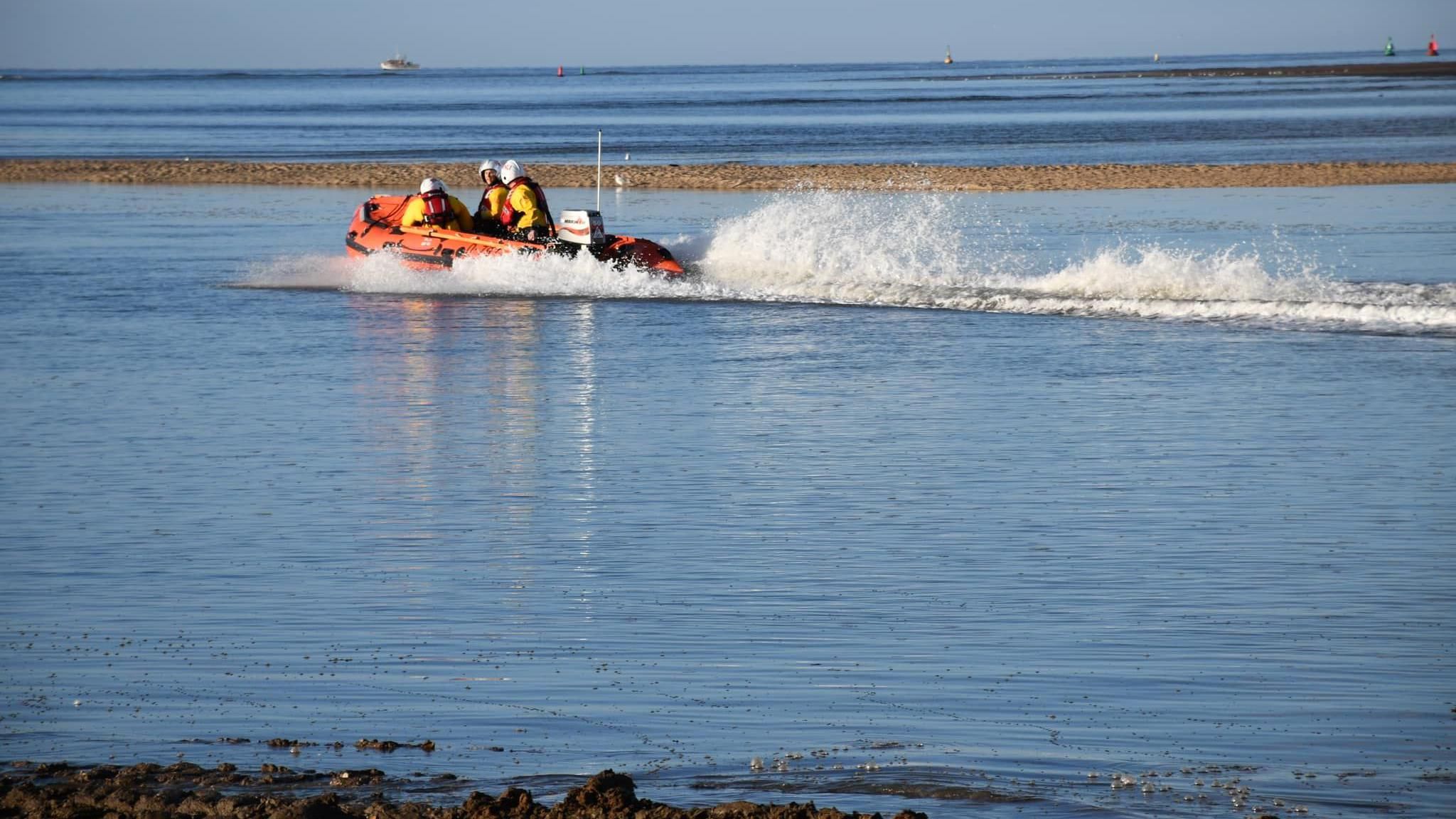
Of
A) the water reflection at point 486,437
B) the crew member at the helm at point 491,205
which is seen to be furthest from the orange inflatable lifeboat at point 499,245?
the water reflection at point 486,437

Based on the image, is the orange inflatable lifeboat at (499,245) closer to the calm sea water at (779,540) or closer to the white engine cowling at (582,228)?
the white engine cowling at (582,228)

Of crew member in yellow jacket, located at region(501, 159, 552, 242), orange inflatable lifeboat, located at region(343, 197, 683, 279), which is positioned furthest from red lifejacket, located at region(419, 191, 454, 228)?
crew member in yellow jacket, located at region(501, 159, 552, 242)

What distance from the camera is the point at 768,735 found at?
613cm

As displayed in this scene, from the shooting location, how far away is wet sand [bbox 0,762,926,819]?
17.2ft

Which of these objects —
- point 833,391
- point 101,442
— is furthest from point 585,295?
point 101,442

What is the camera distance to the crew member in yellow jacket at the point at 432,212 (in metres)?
23.0

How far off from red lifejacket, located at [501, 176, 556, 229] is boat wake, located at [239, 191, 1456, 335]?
89 centimetres

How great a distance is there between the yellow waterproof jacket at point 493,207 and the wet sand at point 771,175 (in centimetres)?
1573

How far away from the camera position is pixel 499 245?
22188 millimetres

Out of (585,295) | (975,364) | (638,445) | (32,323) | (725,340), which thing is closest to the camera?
(638,445)

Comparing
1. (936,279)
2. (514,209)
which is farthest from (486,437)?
(514,209)

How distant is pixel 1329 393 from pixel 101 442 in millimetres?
8996

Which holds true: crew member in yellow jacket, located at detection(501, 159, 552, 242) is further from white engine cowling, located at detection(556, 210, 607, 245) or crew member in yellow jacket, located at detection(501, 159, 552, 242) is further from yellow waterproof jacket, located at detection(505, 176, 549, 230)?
white engine cowling, located at detection(556, 210, 607, 245)

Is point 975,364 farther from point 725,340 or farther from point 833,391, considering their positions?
point 725,340
